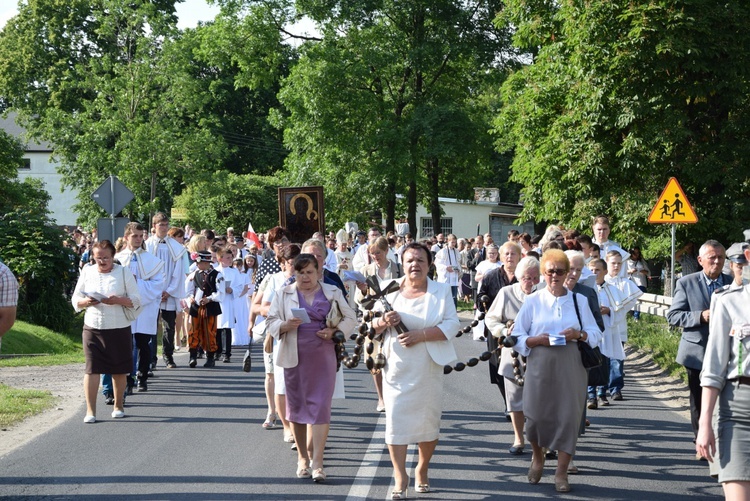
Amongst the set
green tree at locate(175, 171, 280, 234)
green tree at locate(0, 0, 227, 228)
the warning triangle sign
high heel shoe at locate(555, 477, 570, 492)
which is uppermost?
green tree at locate(0, 0, 227, 228)

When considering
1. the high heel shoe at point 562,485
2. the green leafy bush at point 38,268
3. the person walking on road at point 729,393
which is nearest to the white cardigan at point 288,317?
A: the high heel shoe at point 562,485

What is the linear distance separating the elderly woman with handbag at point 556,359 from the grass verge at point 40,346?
35.8ft

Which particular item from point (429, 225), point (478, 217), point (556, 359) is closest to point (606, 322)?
point (556, 359)

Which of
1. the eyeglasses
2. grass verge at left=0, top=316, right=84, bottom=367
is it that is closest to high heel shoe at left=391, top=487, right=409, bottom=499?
the eyeglasses

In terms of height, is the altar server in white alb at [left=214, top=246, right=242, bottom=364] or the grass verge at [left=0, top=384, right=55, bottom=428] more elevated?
the altar server in white alb at [left=214, top=246, right=242, bottom=364]

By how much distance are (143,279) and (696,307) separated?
690cm

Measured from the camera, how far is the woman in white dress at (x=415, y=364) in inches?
291

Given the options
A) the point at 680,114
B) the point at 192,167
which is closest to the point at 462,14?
the point at 192,167

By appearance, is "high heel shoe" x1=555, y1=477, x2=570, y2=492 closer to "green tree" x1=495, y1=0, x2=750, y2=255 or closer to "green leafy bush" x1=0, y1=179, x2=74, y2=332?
"green leafy bush" x1=0, y1=179, x2=74, y2=332

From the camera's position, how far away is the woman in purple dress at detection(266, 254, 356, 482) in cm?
812

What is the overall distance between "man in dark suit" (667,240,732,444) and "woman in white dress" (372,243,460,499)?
2.19 metres

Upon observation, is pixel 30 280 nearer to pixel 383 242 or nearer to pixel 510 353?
pixel 383 242

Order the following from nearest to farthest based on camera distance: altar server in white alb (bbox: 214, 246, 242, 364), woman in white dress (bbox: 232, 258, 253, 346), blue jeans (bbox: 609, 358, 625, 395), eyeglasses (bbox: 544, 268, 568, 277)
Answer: eyeglasses (bbox: 544, 268, 568, 277) → blue jeans (bbox: 609, 358, 625, 395) → altar server in white alb (bbox: 214, 246, 242, 364) → woman in white dress (bbox: 232, 258, 253, 346)

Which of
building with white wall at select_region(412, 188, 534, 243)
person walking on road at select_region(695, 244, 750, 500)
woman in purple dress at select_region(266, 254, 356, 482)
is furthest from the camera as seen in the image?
building with white wall at select_region(412, 188, 534, 243)
